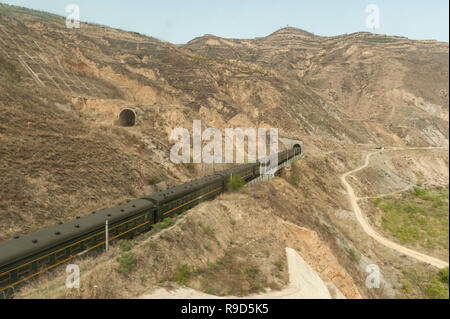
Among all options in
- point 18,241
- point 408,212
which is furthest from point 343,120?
point 18,241

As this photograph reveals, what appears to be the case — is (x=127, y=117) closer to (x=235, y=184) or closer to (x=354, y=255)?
(x=235, y=184)

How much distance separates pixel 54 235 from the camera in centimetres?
1319

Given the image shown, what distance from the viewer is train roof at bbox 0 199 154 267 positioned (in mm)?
11539

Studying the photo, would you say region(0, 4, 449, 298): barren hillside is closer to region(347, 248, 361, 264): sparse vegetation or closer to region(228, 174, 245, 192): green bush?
region(347, 248, 361, 264): sparse vegetation

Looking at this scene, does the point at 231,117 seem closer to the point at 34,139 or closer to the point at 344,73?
the point at 34,139

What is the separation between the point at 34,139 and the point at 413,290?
3881 centimetres

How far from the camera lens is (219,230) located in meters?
20.0

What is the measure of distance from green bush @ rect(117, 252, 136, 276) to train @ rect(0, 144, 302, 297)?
219 centimetres

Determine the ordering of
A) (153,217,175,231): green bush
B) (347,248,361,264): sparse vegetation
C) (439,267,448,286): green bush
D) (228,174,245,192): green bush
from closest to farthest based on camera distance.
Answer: (153,217,175,231): green bush
(347,248,361,264): sparse vegetation
(439,267,448,286): green bush
(228,174,245,192): green bush

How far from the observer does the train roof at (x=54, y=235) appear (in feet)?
37.9

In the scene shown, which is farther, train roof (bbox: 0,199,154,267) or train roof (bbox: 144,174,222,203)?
train roof (bbox: 144,174,222,203)

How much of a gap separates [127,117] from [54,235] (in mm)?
37150

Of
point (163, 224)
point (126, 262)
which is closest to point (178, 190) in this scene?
point (163, 224)

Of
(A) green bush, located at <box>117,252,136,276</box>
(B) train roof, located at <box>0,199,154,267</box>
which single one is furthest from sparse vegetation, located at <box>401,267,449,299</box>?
(B) train roof, located at <box>0,199,154,267</box>
